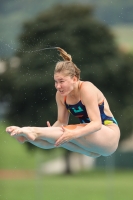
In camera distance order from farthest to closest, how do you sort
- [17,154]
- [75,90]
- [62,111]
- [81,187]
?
[17,154] < [81,187] < [62,111] < [75,90]

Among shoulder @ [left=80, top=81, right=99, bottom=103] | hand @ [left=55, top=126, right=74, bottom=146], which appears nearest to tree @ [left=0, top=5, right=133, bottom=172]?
shoulder @ [left=80, top=81, right=99, bottom=103]

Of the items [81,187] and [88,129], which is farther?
[81,187]

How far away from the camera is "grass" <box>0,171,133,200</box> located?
15039 millimetres

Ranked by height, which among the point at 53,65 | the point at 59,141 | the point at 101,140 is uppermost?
the point at 59,141

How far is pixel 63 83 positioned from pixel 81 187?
34.5 ft

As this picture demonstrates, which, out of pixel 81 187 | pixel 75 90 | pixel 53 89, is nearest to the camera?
pixel 75 90

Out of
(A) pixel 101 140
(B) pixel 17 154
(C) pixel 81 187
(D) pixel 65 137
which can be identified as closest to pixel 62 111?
(A) pixel 101 140

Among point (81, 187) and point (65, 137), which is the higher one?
point (65, 137)

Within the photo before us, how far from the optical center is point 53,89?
14484 millimetres

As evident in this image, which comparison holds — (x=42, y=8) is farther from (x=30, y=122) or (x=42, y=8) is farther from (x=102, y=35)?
(x=30, y=122)

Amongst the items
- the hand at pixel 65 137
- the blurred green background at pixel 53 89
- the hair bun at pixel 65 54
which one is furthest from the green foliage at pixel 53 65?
the hand at pixel 65 137

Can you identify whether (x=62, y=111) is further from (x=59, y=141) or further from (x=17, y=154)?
(x=17, y=154)

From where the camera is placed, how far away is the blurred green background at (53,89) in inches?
578

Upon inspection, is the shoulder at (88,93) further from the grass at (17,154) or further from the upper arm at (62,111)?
the grass at (17,154)
